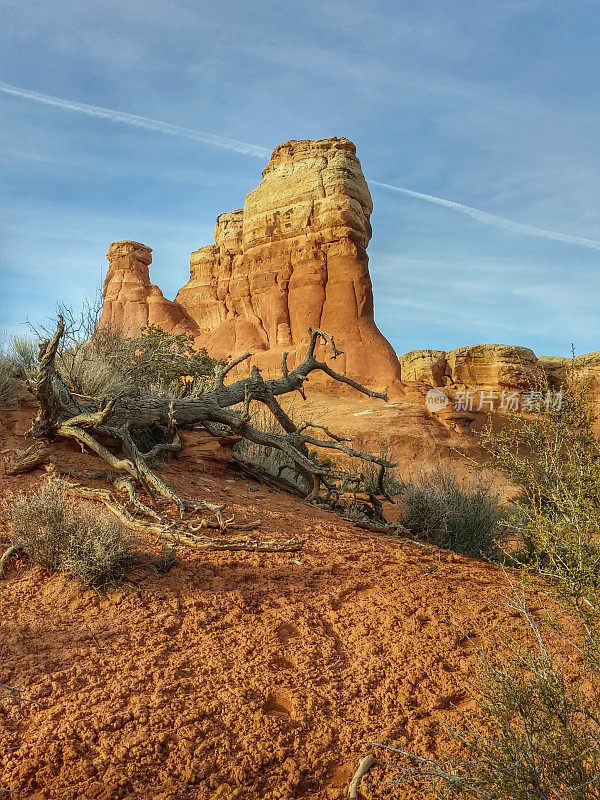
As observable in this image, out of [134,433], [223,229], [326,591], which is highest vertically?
[223,229]

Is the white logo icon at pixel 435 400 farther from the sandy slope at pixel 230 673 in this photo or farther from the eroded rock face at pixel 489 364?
the sandy slope at pixel 230 673

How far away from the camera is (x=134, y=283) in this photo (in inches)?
1746

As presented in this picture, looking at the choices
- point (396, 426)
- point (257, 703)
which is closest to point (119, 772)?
point (257, 703)

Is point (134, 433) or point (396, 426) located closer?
point (134, 433)

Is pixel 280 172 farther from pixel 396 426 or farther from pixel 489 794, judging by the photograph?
pixel 489 794

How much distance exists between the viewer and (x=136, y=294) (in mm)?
43281

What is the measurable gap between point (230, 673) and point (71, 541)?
54.8 inches

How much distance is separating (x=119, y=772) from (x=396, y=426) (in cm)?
1985

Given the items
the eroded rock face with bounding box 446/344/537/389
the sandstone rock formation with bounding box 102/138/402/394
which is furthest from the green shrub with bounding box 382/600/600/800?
the eroded rock face with bounding box 446/344/537/389

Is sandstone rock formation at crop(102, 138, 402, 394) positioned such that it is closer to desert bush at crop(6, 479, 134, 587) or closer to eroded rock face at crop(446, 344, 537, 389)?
eroded rock face at crop(446, 344, 537, 389)

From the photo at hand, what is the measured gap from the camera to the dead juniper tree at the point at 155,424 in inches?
177

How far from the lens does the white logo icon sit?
25.4 metres

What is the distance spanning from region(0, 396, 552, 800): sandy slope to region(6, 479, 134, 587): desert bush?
0.11 meters

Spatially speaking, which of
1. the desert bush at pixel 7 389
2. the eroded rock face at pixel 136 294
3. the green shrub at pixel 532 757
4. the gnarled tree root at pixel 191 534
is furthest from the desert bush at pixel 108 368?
the eroded rock face at pixel 136 294
